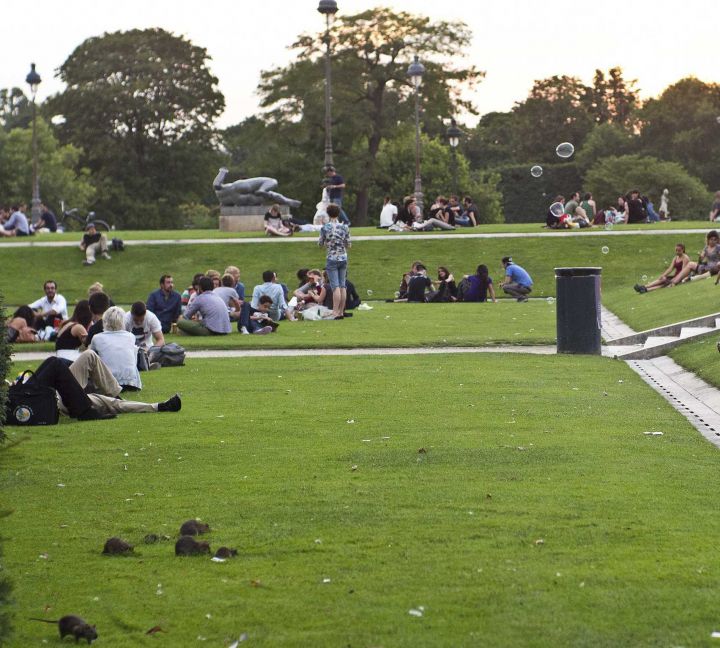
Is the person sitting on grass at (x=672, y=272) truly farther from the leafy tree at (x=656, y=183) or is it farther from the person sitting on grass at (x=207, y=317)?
the leafy tree at (x=656, y=183)

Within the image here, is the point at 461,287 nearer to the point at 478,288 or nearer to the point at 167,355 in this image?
the point at 478,288

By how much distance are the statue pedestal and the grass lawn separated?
32225 mm

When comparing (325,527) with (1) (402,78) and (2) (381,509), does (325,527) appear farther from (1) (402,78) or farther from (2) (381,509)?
(1) (402,78)

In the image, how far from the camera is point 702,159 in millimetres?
90250

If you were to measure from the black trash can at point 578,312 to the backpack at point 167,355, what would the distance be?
508 centimetres

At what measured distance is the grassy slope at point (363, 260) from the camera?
3519 centimetres

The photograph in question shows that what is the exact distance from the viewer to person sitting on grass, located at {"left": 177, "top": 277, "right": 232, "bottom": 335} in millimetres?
23016

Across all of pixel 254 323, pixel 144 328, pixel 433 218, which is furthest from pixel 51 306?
pixel 433 218

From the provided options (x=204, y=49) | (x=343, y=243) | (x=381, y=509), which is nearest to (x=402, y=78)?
(x=204, y=49)

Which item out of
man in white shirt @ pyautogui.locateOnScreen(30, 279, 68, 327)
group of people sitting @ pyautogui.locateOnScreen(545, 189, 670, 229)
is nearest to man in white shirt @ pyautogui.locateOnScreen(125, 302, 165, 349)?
man in white shirt @ pyautogui.locateOnScreen(30, 279, 68, 327)

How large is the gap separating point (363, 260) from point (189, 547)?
3014cm

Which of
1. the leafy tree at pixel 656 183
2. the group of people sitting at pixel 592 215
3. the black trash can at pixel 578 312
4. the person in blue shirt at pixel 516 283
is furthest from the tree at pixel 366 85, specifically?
the black trash can at pixel 578 312

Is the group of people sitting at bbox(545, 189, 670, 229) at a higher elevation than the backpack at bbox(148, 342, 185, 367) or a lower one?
higher

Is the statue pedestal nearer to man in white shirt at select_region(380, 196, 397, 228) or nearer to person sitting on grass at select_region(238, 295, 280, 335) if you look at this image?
man in white shirt at select_region(380, 196, 397, 228)
